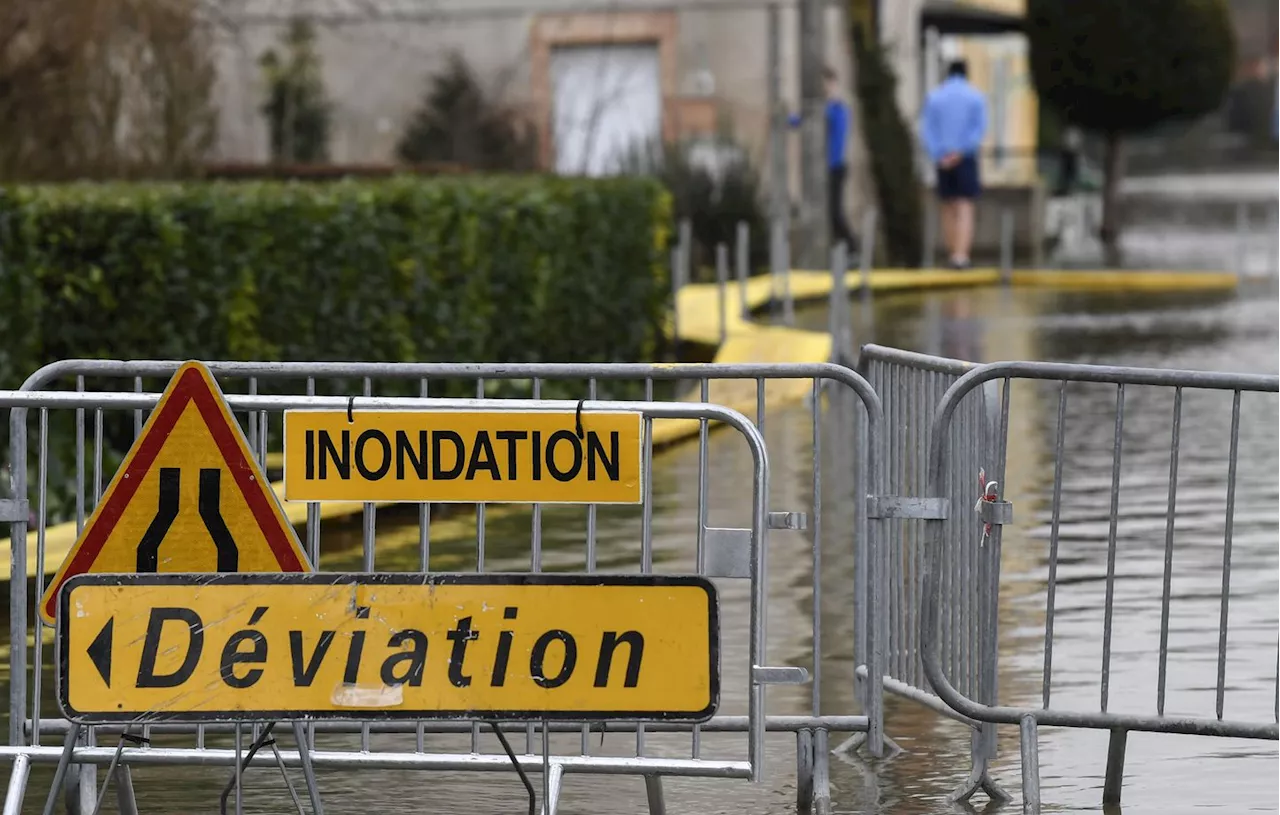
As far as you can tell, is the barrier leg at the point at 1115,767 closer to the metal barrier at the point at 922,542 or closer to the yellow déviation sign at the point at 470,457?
the metal barrier at the point at 922,542

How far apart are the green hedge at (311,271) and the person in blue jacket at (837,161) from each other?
1226cm

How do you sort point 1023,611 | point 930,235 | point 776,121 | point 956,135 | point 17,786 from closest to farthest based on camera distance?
point 17,786 → point 1023,611 → point 956,135 → point 776,121 → point 930,235

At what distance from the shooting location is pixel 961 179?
30.2 m

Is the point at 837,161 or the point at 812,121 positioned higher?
the point at 812,121

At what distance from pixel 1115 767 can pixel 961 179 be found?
23219mm

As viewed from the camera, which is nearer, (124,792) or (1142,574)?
(124,792)

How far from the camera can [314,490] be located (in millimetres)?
6824

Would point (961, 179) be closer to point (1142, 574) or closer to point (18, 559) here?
point (1142, 574)

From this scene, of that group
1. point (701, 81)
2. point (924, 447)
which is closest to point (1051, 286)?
point (701, 81)

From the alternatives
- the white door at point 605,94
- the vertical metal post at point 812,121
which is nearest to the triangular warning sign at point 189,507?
the vertical metal post at point 812,121

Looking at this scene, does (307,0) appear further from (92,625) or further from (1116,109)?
(92,625)

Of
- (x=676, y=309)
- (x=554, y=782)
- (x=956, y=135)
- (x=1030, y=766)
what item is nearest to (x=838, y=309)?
(x=676, y=309)

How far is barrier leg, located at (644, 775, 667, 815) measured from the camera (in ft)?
23.3

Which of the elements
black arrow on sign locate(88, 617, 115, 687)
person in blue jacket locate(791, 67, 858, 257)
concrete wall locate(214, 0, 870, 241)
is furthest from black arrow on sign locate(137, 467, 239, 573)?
concrete wall locate(214, 0, 870, 241)
